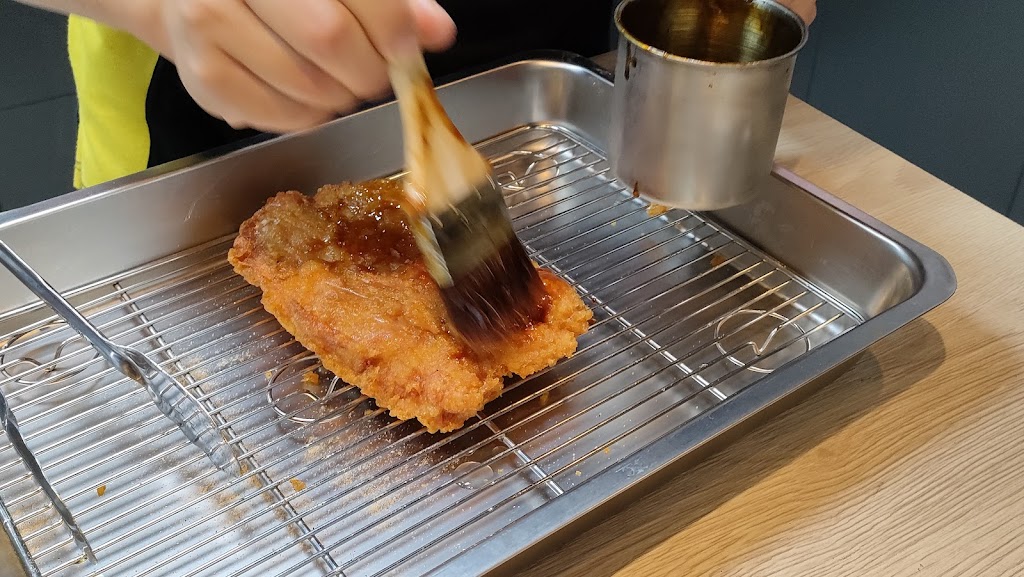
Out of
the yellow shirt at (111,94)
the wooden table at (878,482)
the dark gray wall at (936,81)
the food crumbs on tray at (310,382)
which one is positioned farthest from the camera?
the dark gray wall at (936,81)

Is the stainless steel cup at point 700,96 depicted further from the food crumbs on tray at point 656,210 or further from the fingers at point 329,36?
the fingers at point 329,36

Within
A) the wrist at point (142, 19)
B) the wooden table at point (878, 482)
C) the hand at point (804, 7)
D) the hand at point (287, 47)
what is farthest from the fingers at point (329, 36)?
the hand at point (804, 7)

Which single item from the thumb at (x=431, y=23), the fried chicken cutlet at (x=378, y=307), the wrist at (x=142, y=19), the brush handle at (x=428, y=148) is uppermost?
the thumb at (x=431, y=23)

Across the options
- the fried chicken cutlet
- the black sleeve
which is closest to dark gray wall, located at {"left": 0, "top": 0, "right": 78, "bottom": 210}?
the black sleeve

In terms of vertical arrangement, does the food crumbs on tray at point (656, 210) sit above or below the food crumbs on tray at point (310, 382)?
above

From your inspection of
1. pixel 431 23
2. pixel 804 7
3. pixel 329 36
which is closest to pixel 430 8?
pixel 431 23
